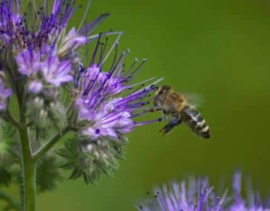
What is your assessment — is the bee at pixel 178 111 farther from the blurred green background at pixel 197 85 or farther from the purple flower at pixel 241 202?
the blurred green background at pixel 197 85

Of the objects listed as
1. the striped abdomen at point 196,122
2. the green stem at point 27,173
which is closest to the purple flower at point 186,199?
the striped abdomen at point 196,122

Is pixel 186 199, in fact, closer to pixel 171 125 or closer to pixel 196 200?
pixel 196 200

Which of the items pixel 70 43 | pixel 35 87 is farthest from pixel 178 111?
pixel 35 87

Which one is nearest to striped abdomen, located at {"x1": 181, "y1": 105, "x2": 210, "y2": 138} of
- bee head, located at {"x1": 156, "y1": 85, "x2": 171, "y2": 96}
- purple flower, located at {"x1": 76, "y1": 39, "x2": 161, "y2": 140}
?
bee head, located at {"x1": 156, "y1": 85, "x2": 171, "y2": 96}

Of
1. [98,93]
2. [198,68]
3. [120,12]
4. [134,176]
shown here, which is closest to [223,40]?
[198,68]

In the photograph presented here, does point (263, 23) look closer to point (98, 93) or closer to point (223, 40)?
point (223, 40)

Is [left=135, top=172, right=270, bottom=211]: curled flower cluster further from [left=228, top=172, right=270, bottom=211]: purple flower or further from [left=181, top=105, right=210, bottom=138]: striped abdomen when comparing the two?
[left=181, top=105, right=210, bottom=138]: striped abdomen
